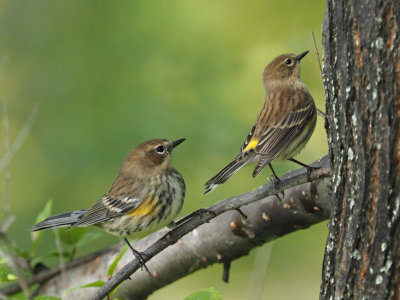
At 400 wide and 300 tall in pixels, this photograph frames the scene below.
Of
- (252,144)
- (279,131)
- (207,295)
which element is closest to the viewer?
(207,295)

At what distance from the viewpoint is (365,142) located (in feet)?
9.61

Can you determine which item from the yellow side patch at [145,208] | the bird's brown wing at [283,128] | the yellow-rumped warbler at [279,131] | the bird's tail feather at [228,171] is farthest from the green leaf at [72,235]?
the bird's brown wing at [283,128]

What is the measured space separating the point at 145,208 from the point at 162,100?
10.7 feet

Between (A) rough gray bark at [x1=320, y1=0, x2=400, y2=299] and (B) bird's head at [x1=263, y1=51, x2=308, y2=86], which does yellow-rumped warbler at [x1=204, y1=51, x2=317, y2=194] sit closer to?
(B) bird's head at [x1=263, y1=51, x2=308, y2=86]

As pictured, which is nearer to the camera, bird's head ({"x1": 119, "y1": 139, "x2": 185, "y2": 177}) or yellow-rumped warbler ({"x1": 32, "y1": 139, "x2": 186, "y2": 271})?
yellow-rumped warbler ({"x1": 32, "y1": 139, "x2": 186, "y2": 271})

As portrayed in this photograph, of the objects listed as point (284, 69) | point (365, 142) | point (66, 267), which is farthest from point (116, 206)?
point (365, 142)

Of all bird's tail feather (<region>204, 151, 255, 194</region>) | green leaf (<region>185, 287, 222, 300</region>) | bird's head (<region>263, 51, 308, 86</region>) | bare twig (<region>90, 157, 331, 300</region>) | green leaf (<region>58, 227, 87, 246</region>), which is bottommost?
green leaf (<region>185, 287, 222, 300</region>)

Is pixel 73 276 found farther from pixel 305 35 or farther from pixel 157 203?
pixel 305 35

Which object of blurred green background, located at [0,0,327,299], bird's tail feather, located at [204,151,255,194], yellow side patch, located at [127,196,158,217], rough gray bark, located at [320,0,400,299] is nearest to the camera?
rough gray bark, located at [320,0,400,299]

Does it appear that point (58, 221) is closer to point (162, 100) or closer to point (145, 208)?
point (145, 208)

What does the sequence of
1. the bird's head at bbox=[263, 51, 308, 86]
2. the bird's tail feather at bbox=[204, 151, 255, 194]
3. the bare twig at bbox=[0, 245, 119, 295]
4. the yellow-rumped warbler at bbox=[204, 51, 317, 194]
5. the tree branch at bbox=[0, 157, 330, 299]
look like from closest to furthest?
the tree branch at bbox=[0, 157, 330, 299], the bird's tail feather at bbox=[204, 151, 255, 194], the yellow-rumped warbler at bbox=[204, 51, 317, 194], the bare twig at bbox=[0, 245, 119, 295], the bird's head at bbox=[263, 51, 308, 86]

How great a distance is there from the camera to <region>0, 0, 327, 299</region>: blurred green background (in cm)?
782

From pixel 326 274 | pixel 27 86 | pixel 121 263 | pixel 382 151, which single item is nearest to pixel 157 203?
pixel 121 263

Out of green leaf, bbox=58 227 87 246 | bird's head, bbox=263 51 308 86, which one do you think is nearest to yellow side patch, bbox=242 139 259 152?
bird's head, bbox=263 51 308 86
